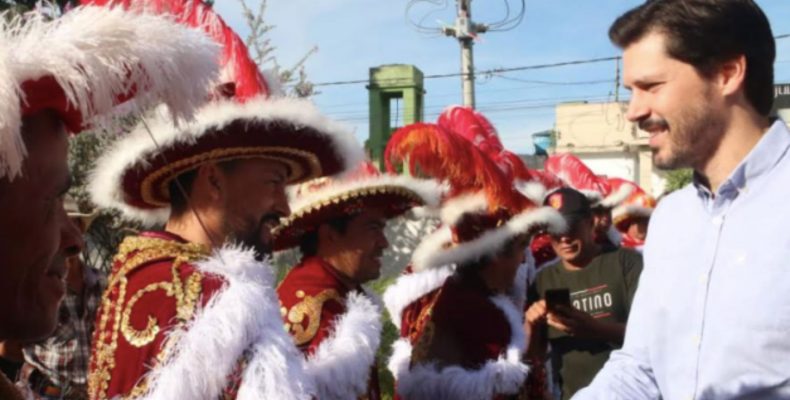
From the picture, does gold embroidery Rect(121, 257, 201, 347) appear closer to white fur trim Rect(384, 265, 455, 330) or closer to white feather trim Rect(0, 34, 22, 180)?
white feather trim Rect(0, 34, 22, 180)

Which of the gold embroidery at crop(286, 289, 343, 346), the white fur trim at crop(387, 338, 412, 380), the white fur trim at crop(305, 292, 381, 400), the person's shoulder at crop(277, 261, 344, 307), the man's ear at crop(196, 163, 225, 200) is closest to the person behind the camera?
the man's ear at crop(196, 163, 225, 200)

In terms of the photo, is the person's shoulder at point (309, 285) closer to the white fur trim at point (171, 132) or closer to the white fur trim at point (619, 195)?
the white fur trim at point (171, 132)

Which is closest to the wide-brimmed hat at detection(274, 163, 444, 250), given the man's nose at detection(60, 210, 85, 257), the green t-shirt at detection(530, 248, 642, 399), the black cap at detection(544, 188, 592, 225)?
the black cap at detection(544, 188, 592, 225)

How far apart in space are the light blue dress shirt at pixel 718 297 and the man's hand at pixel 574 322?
205 cm

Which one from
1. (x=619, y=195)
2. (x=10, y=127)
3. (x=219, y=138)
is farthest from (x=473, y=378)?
(x=619, y=195)

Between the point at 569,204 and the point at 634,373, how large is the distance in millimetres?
2934

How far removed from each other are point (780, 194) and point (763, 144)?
0.59 ft

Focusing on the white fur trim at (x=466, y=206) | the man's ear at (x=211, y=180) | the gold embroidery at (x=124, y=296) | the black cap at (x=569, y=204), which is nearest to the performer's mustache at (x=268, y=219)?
the man's ear at (x=211, y=180)

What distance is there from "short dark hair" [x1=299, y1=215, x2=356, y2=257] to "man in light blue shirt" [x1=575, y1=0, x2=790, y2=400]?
1692 mm

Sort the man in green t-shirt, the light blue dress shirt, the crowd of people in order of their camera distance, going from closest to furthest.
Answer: the crowd of people, the light blue dress shirt, the man in green t-shirt

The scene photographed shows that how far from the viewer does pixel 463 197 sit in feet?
16.4

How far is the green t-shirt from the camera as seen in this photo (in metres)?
5.48

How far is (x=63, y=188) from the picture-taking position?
1.67 metres

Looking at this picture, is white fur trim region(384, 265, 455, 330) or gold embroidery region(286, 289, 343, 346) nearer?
gold embroidery region(286, 289, 343, 346)
